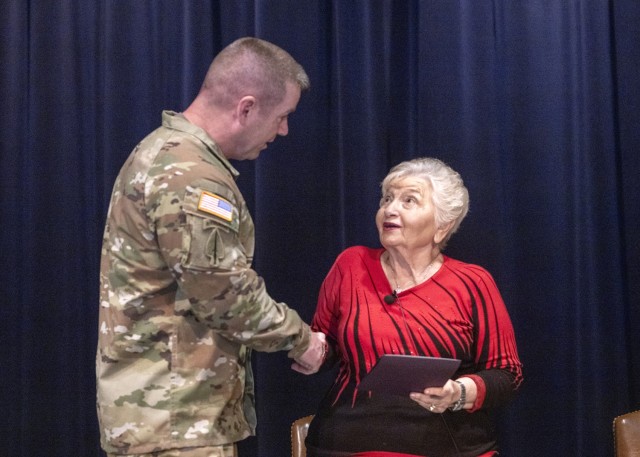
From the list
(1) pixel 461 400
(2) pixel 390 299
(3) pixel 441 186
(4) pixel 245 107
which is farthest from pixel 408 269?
(4) pixel 245 107

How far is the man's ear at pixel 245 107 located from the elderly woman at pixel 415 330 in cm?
84

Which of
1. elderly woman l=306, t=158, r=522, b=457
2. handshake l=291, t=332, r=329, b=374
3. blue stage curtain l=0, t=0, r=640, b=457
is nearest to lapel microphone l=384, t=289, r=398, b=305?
elderly woman l=306, t=158, r=522, b=457

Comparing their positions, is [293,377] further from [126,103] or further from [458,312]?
[126,103]

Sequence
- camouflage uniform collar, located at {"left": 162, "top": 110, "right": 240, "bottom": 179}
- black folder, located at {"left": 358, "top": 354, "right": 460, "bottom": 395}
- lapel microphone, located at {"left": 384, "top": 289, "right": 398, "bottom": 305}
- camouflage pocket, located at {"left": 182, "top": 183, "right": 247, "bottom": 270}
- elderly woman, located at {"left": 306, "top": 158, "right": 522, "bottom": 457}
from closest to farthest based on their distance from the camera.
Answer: camouflage pocket, located at {"left": 182, "top": 183, "right": 247, "bottom": 270} < camouflage uniform collar, located at {"left": 162, "top": 110, "right": 240, "bottom": 179} < black folder, located at {"left": 358, "top": 354, "right": 460, "bottom": 395} < elderly woman, located at {"left": 306, "top": 158, "right": 522, "bottom": 457} < lapel microphone, located at {"left": 384, "top": 289, "right": 398, "bottom": 305}

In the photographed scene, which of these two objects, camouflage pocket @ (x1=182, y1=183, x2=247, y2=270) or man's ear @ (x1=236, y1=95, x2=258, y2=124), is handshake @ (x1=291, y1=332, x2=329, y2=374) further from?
man's ear @ (x1=236, y1=95, x2=258, y2=124)

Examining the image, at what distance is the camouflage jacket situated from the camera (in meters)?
2.05

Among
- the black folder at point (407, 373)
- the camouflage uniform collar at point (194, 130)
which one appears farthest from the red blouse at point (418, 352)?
the camouflage uniform collar at point (194, 130)

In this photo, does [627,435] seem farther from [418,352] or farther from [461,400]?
[418,352]

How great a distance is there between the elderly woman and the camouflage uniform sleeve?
2.40 feet

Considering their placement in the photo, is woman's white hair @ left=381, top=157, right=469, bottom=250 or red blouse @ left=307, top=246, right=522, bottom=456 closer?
red blouse @ left=307, top=246, right=522, bottom=456

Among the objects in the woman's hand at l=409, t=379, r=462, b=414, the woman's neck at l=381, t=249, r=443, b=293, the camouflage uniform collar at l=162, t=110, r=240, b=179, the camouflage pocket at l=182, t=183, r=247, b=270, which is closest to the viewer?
the camouflage pocket at l=182, t=183, r=247, b=270

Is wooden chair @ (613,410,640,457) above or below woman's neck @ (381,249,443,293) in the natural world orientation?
below

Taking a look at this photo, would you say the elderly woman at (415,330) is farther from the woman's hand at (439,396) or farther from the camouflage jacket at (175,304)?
the camouflage jacket at (175,304)

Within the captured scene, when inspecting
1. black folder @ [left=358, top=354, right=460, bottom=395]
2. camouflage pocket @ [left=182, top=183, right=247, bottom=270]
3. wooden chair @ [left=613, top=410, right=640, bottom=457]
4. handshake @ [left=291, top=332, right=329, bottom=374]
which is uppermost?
camouflage pocket @ [left=182, top=183, right=247, bottom=270]
